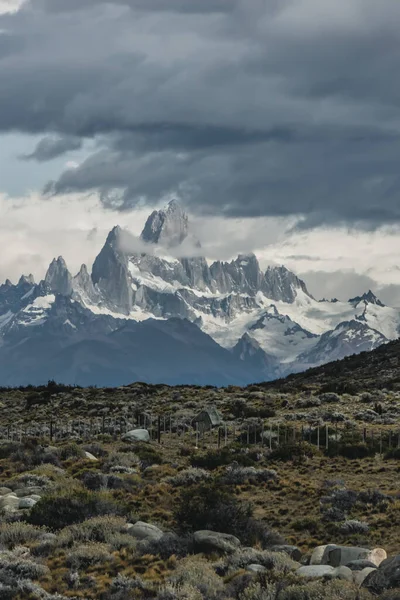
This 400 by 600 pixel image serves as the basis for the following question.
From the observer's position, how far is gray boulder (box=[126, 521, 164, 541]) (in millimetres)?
32125

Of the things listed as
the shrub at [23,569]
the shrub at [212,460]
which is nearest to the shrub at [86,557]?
the shrub at [23,569]

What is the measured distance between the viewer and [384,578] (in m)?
23.9

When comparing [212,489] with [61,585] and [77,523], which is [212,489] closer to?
[77,523]

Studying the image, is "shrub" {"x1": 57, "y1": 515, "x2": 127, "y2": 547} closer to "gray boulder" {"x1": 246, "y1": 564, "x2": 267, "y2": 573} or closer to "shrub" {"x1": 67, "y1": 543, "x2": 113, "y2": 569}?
"shrub" {"x1": 67, "y1": 543, "x2": 113, "y2": 569}

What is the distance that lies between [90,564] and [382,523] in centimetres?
1089

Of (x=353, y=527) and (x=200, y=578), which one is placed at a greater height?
(x=353, y=527)

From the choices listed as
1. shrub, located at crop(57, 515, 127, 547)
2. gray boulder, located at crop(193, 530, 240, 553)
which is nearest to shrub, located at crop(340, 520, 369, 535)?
gray boulder, located at crop(193, 530, 240, 553)

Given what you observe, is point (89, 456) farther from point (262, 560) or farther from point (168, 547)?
point (262, 560)

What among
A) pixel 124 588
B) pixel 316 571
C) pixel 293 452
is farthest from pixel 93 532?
pixel 293 452

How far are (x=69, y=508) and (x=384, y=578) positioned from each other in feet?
45.9

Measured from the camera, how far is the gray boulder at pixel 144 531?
32.1m

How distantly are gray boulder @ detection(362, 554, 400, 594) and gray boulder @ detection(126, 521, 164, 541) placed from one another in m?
9.05

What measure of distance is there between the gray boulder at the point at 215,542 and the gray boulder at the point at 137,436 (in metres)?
27.8

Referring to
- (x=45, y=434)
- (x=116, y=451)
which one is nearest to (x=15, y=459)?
(x=116, y=451)
